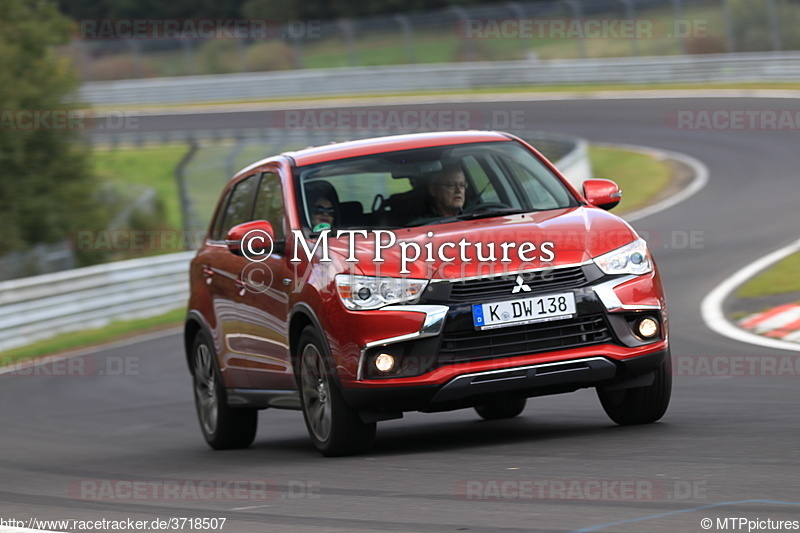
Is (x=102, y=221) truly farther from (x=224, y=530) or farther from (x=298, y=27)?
(x=298, y=27)

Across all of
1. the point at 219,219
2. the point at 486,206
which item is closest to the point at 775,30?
the point at 219,219

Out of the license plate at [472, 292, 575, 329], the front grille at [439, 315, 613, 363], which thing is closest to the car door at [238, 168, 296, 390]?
the front grille at [439, 315, 613, 363]

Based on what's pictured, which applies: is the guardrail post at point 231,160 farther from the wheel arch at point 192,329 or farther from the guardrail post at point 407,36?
the guardrail post at point 407,36

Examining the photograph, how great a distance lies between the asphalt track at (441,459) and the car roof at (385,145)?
1654 mm

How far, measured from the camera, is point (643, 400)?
7.46m

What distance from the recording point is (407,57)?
44.7 meters

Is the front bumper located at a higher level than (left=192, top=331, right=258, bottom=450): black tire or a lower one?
higher

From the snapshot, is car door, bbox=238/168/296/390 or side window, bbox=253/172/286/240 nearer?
car door, bbox=238/168/296/390

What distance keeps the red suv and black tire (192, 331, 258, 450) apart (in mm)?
629

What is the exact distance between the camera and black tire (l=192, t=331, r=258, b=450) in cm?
903

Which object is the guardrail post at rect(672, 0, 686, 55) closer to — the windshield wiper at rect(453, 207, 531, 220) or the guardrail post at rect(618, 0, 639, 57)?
the guardrail post at rect(618, 0, 639, 57)

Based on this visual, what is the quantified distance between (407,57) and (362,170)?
3709cm

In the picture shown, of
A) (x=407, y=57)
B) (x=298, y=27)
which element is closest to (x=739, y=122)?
(x=407, y=57)

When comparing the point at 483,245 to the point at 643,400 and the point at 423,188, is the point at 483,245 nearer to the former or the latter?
the point at 423,188
